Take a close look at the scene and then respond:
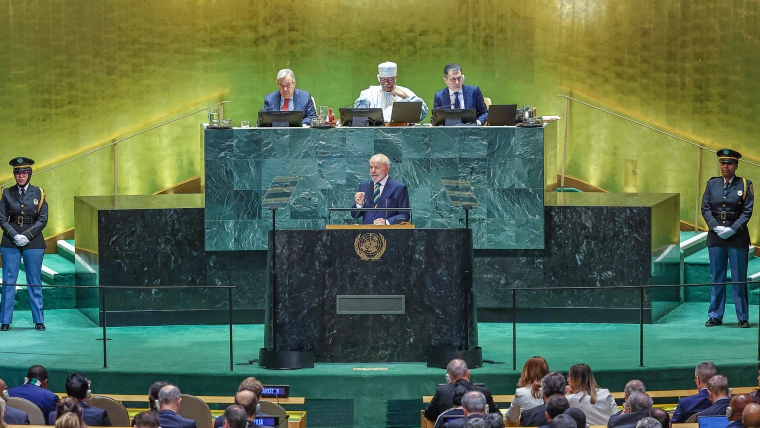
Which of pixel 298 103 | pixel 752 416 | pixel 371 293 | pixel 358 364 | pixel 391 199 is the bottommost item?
pixel 358 364

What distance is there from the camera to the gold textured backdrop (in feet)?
52.5

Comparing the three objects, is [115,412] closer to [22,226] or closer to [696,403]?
[696,403]

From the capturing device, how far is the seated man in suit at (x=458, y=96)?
44.5 ft

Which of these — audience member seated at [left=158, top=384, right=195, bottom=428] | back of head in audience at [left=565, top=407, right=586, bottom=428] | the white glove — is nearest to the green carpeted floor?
the white glove

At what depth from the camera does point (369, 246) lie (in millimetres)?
10805

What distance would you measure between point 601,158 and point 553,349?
562 cm

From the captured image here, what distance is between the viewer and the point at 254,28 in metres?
16.9

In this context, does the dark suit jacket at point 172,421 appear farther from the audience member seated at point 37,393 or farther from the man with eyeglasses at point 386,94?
the man with eyeglasses at point 386,94

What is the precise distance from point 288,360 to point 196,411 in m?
2.14

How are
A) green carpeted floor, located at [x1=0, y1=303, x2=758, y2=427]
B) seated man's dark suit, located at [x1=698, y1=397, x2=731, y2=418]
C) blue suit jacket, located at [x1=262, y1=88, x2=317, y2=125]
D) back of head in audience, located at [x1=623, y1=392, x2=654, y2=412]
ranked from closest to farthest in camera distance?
1. back of head in audience, located at [x1=623, y1=392, x2=654, y2=412]
2. seated man's dark suit, located at [x1=698, y1=397, x2=731, y2=418]
3. green carpeted floor, located at [x1=0, y1=303, x2=758, y2=427]
4. blue suit jacket, located at [x1=262, y1=88, x2=317, y2=125]

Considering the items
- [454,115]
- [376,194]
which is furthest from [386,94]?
[376,194]

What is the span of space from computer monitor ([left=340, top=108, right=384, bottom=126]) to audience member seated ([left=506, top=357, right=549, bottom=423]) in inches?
179

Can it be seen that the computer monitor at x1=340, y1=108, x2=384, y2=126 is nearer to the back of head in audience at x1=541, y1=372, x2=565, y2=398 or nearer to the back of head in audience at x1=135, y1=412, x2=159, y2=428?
the back of head in audience at x1=541, y1=372, x2=565, y2=398

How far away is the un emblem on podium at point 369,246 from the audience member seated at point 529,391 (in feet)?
7.14
